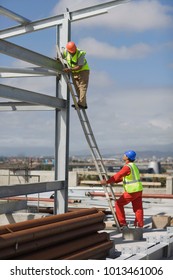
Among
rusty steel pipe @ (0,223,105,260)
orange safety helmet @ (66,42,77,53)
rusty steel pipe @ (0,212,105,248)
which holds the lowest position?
rusty steel pipe @ (0,223,105,260)

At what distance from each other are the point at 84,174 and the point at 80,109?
1593 centimetres

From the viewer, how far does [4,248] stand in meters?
4.87

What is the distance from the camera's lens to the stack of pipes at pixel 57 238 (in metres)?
5.02

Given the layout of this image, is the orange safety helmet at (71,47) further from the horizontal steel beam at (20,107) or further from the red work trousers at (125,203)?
the red work trousers at (125,203)

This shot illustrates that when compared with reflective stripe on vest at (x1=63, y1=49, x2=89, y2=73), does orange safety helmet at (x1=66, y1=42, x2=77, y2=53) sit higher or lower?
higher

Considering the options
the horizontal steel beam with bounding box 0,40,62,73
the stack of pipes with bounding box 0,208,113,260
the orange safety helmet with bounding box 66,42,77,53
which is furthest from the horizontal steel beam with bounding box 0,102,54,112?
the stack of pipes with bounding box 0,208,113,260

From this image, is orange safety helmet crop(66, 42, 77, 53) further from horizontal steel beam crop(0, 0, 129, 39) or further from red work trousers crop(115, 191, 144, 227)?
red work trousers crop(115, 191, 144, 227)

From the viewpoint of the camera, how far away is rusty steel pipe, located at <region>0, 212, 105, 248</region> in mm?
4879

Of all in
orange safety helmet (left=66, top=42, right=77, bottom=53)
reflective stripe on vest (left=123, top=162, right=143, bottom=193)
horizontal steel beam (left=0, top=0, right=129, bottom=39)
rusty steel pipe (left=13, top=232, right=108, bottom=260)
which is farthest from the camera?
reflective stripe on vest (left=123, top=162, right=143, bottom=193)

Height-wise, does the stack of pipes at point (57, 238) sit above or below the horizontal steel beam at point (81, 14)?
below

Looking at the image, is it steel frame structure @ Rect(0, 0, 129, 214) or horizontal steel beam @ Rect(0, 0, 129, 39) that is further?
horizontal steel beam @ Rect(0, 0, 129, 39)

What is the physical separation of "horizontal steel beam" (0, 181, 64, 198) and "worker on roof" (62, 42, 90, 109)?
177 centimetres

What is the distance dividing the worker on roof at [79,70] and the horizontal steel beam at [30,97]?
718 millimetres

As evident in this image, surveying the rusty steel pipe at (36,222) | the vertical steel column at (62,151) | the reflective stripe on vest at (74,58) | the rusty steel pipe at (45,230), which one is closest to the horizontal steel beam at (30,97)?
the vertical steel column at (62,151)
